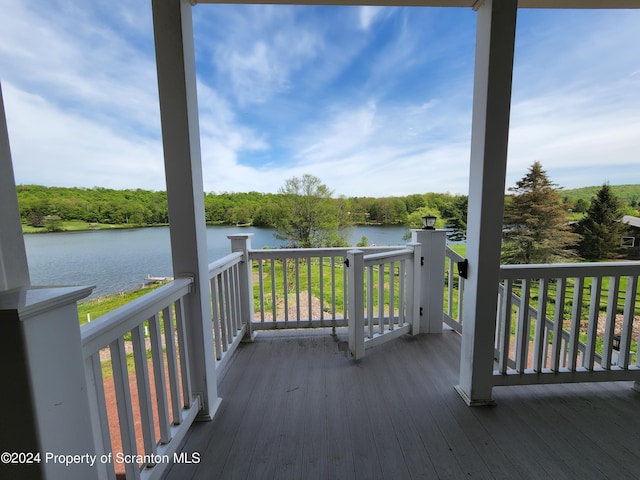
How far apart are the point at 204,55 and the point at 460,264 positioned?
4965 mm

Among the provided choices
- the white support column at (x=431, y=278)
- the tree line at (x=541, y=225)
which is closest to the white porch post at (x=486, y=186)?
the white support column at (x=431, y=278)

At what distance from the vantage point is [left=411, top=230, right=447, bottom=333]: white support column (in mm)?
2652

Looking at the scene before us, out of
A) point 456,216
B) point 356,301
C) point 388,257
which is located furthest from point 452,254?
point 456,216

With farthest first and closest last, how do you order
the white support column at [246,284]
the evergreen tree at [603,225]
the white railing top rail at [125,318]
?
the evergreen tree at [603,225]
the white support column at [246,284]
the white railing top rail at [125,318]

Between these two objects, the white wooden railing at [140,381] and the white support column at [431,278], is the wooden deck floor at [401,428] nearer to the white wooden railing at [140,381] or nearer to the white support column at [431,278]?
the white wooden railing at [140,381]

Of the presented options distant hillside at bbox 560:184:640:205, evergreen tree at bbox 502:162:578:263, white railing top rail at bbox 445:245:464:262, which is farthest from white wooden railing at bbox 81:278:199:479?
evergreen tree at bbox 502:162:578:263

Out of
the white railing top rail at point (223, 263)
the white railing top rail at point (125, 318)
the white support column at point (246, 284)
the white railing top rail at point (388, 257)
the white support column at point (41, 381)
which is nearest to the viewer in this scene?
the white support column at point (41, 381)

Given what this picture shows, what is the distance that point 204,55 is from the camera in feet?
13.9

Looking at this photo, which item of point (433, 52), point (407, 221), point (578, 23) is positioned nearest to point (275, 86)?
point (433, 52)

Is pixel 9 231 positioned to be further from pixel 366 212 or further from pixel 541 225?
pixel 541 225

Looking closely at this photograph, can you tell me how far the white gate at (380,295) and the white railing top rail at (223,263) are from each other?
1.06 meters

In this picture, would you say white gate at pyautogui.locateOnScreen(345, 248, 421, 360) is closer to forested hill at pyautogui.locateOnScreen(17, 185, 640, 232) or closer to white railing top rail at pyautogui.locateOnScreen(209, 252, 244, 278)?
white railing top rail at pyautogui.locateOnScreen(209, 252, 244, 278)

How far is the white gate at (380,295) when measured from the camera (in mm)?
2264

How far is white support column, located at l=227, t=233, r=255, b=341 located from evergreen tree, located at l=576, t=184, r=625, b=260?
6493mm
